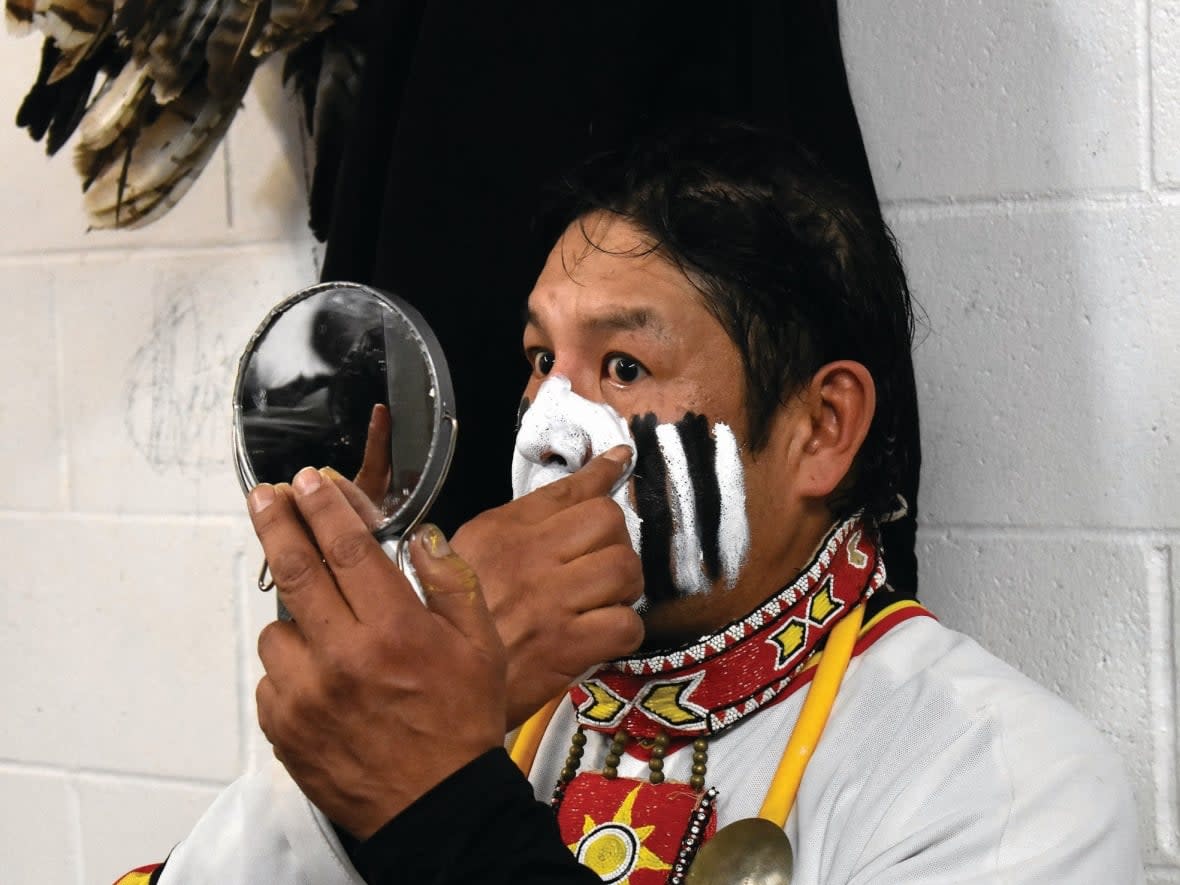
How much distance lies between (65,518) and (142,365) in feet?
0.72

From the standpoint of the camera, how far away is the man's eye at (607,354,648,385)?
1.02 meters

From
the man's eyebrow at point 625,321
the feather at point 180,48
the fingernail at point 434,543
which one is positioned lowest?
the fingernail at point 434,543

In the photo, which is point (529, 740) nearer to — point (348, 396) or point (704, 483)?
point (704, 483)

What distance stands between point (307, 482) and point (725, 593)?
0.40 m

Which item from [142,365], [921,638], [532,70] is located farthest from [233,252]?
[921,638]

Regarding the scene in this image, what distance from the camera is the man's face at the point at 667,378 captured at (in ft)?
3.32

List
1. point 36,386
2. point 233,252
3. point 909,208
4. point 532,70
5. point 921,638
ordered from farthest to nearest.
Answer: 1. point 36,386
2. point 233,252
3. point 909,208
4. point 532,70
5. point 921,638

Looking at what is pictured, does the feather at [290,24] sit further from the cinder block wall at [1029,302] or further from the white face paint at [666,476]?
the white face paint at [666,476]

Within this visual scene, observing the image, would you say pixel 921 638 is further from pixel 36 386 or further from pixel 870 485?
pixel 36 386

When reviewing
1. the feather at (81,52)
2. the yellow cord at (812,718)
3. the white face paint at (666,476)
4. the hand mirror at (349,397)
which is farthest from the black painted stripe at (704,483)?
the feather at (81,52)

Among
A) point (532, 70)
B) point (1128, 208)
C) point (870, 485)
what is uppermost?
point (532, 70)

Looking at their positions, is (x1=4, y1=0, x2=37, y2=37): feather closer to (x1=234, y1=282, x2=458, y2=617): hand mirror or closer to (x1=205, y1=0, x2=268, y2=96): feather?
(x1=205, y1=0, x2=268, y2=96): feather

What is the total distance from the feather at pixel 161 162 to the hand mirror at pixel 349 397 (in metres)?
0.52

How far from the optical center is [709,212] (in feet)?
3.44
